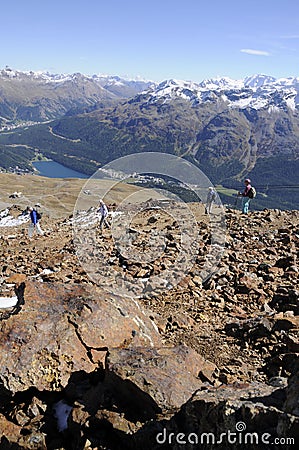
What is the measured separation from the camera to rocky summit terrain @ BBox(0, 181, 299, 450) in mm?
5758

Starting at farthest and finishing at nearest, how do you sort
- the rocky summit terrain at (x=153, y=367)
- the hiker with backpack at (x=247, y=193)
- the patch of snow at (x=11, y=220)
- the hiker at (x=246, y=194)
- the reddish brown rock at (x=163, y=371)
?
the patch of snow at (x=11, y=220)
the hiker at (x=246, y=194)
the hiker with backpack at (x=247, y=193)
the reddish brown rock at (x=163, y=371)
the rocky summit terrain at (x=153, y=367)

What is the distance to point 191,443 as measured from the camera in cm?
562

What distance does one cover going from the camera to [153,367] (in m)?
7.27

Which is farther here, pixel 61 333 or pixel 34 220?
pixel 34 220

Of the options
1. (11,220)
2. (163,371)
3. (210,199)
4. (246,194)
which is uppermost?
(246,194)

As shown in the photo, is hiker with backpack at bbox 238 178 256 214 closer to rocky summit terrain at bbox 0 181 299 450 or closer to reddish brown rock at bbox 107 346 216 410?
rocky summit terrain at bbox 0 181 299 450

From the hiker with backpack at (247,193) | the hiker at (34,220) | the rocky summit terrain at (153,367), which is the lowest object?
the hiker at (34,220)

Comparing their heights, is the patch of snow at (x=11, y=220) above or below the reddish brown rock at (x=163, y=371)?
below

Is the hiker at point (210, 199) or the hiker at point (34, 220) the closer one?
the hiker at point (210, 199)

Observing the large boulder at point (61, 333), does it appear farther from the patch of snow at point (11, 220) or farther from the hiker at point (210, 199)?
the patch of snow at point (11, 220)

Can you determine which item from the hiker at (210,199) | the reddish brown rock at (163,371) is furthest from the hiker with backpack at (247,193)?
the reddish brown rock at (163,371)

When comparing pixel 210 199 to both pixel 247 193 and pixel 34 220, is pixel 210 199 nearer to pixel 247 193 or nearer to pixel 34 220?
pixel 247 193

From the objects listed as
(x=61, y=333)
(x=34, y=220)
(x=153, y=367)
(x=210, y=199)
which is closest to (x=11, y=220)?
(x=34, y=220)

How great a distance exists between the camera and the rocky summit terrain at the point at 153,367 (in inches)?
227
